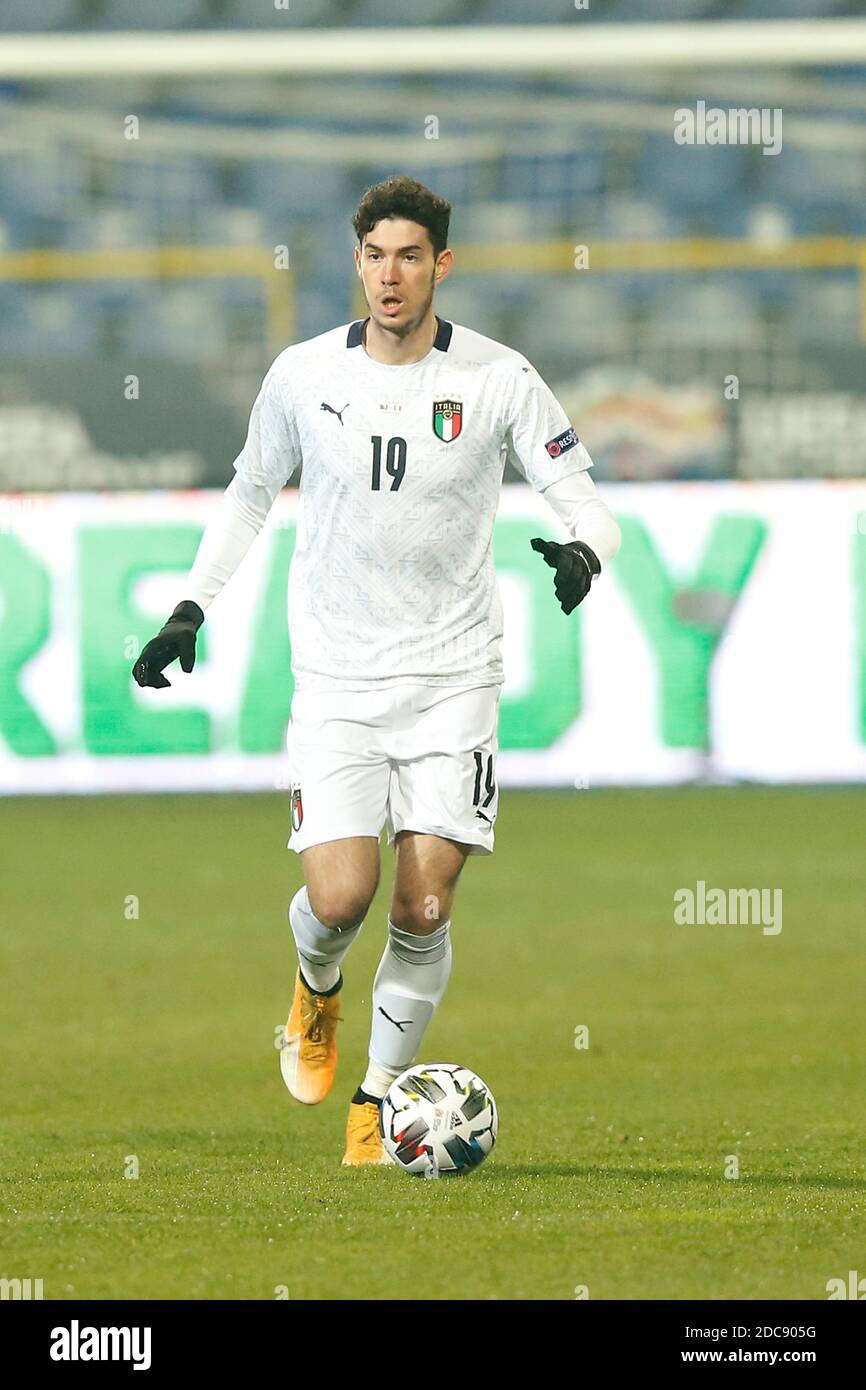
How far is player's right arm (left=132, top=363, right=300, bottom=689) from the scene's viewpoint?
5113 mm

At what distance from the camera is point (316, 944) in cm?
524

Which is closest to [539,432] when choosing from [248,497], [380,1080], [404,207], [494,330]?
[404,207]

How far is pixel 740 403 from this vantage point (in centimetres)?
1488

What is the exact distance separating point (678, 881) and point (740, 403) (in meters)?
5.33

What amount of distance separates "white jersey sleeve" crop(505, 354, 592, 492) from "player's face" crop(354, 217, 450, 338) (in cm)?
29

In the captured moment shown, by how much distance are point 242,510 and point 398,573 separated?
456mm

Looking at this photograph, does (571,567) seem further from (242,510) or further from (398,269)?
(242,510)

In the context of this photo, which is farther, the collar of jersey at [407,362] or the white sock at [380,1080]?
the white sock at [380,1080]

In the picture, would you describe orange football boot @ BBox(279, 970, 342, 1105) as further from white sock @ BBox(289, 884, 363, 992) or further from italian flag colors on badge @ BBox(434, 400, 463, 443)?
italian flag colors on badge @ BBox(434, 400, 463, 443)

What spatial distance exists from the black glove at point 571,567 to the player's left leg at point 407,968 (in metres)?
0.64

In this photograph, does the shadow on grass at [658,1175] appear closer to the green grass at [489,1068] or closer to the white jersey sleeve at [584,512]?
the green grass at [489,1068]

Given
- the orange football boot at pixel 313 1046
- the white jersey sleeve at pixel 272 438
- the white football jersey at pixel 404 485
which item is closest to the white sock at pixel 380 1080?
the orange football boot at pixel 313 1046

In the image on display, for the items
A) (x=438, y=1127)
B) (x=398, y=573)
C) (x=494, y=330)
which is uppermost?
(x=494, y=330)

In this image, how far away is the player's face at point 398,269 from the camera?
4.98 metres
